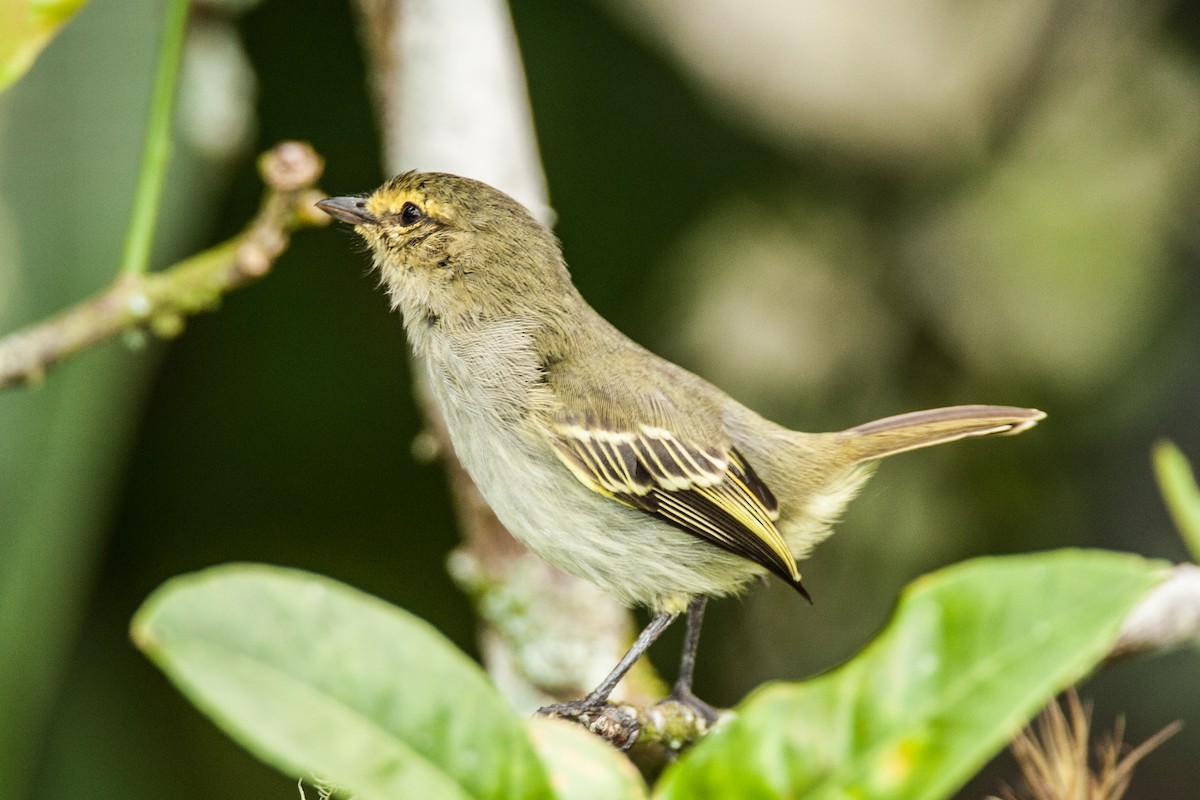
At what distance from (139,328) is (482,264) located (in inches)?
29.7

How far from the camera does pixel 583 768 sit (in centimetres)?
109

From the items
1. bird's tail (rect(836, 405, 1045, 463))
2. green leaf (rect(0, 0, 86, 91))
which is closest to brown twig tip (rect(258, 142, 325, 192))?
green leaf (rect(0, 0, 86, 91))

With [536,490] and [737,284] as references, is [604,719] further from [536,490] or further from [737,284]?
[737,284]

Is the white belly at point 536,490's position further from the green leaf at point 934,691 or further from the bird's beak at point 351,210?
the green leaf at point 934,691

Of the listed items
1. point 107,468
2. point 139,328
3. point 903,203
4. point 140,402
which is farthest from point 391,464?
point 903,203

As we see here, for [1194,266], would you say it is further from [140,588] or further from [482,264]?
[140,588]

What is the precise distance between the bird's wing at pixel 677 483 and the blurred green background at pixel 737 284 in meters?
0.95

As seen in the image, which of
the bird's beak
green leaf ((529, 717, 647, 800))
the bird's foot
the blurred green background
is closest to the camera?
green leaf ((529, 717, 647, 800))

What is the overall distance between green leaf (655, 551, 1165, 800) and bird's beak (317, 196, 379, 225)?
206 centimetres

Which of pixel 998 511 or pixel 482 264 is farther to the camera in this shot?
pixel 998 511

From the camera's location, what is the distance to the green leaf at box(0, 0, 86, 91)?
2135 mm

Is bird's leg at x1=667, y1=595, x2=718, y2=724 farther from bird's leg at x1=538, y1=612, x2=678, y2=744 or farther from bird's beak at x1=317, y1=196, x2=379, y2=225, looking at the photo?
bird's beak at x1=317, y1=196, x2=379, y2=225

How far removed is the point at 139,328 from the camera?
103 inches

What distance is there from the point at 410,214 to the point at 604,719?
1287 mm
